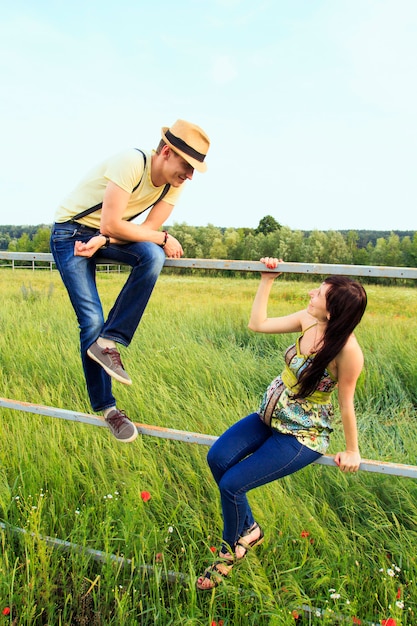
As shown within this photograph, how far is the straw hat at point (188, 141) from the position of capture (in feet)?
7.64

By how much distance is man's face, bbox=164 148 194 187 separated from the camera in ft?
7.81

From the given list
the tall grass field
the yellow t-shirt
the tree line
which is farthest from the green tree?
the yellow t-shirt

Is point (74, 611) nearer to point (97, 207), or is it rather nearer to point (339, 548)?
point (339, 548)

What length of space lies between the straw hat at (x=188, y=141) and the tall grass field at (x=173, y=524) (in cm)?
156

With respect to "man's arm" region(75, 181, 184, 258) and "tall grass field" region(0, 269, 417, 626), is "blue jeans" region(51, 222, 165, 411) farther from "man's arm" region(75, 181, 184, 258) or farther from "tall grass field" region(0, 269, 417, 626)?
"tall grass field" region(0, 269, 417, 626)

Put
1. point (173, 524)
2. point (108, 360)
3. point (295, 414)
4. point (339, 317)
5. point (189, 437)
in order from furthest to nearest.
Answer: point (173, 524) < point (108, 360) < point (189, 437) < point (295, 414) < point (339, 317)

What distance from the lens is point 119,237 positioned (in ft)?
7.79

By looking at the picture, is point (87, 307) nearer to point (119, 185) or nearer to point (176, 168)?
point (119, 185)

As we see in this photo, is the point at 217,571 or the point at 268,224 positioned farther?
the point at 268,224

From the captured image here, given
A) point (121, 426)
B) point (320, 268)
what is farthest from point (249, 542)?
point (320, 268)

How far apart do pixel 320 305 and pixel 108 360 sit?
98 cm

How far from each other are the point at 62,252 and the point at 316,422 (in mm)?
1399

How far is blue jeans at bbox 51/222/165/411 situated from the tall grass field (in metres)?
0.62

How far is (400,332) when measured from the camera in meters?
6.37
